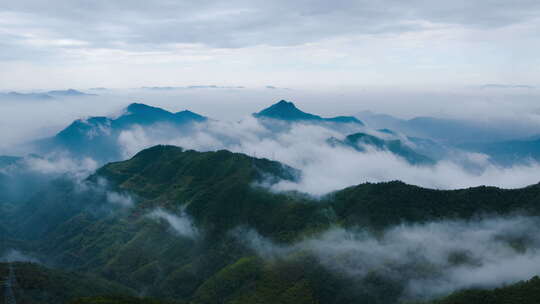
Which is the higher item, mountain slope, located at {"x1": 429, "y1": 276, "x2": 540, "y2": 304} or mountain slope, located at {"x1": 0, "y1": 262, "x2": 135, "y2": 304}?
mountain slope, located at {"x1": 429, "y1": 276, "x2": 540, "y2": 304}

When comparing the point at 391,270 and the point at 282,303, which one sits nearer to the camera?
the point at 282,303

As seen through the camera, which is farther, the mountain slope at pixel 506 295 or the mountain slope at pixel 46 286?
the mountain slope at pixel 46 286

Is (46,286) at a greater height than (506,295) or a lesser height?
lesser

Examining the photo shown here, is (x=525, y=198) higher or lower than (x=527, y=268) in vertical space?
higher

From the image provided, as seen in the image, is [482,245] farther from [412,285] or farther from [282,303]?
[282,303]

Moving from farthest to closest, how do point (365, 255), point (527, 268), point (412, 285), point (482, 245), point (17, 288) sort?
1. point (365, 255)
2. point (482, 245)
3. point (412, 285)
4. point (527, 268)
5. point (17, 288)

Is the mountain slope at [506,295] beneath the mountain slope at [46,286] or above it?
above

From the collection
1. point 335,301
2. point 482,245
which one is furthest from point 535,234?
point 335,301

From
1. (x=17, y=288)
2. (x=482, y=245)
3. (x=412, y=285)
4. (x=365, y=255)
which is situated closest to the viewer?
(x=17, y=288)

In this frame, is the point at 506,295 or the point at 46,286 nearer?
the point at 506,295

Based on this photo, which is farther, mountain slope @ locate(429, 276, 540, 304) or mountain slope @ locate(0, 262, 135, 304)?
mountain slope @ locate(0, 262, 135, 304)

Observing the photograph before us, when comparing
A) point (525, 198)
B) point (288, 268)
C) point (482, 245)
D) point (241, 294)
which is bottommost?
point (241, 294)
